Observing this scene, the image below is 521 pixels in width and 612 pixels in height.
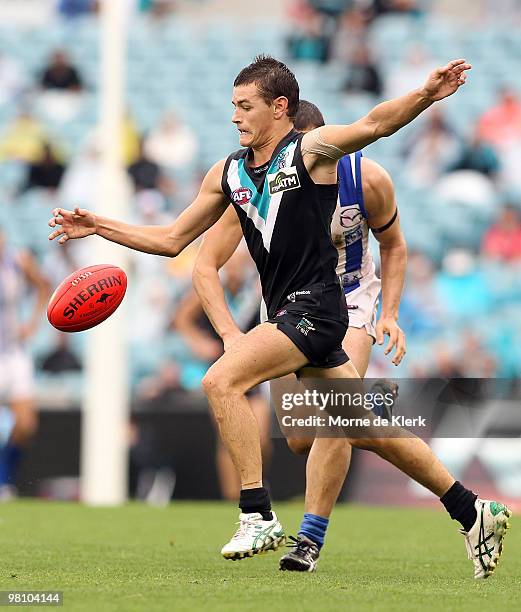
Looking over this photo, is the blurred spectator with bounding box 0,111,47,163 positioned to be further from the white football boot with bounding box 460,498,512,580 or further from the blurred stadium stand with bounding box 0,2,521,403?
the white football boot with bounding box 460,498,512,580

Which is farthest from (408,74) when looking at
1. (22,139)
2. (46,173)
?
(22,139)

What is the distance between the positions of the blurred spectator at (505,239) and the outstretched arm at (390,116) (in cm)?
1004

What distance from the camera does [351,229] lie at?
6289mm

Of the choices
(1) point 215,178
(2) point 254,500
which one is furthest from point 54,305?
(2) point 254,500

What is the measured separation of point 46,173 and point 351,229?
442 inches

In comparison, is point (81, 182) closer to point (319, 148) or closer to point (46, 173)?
point (46, 173)

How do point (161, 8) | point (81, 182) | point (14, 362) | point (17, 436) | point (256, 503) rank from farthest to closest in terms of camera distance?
point (161, 8), point (81, 182), point (14, 362), point (17, 436), point (256, 503)

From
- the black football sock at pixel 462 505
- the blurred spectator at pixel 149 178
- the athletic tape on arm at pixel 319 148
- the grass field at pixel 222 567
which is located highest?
the blurred spectator at pixel 149 178

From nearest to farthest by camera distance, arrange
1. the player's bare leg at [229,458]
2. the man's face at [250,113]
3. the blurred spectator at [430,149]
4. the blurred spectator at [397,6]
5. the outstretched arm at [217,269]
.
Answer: the man's face at [250,113]
the outstretched arm at [217,269]
the player's bare leg at [229,458]
the blurred spectator at [430,149]
the blurred spectator at [397,6]

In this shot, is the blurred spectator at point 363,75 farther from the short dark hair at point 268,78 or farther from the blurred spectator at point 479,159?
the short dark hair at point 268,78

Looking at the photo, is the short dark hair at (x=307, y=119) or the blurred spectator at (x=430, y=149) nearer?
the short dark hair at (x=307, y=119)

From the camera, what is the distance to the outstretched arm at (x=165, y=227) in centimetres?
578

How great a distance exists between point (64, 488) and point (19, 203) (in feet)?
18.0

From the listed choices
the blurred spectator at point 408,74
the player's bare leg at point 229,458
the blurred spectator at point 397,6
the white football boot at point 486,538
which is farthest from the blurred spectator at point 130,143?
the white football boot at point 486,538
